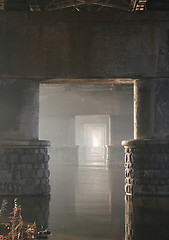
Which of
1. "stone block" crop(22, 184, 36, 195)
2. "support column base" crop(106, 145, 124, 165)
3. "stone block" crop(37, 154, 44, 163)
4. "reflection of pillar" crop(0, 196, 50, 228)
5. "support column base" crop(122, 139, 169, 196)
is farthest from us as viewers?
"support column base" crop(106, 145, 124, 165)

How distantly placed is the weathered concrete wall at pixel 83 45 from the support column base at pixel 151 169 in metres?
1.74

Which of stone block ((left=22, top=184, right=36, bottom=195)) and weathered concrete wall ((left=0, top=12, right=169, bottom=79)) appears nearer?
stone block ((left=22, top=184, right=36, bottom=195))

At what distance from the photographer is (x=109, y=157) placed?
20047 millimetres

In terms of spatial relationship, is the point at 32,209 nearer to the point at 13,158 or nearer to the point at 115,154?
the point at 13,158

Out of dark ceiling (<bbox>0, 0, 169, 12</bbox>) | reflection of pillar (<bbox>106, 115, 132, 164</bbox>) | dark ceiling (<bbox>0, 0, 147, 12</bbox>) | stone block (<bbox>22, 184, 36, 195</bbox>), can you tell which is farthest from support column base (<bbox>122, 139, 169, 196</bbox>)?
reflection of pillar (<bbox>106, 115, 132, 164</bbox>)

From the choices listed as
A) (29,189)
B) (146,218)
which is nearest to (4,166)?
(29,189)

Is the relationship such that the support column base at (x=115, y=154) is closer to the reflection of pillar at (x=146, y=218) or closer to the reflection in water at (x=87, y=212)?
the reflection in water at (x=87, y=212)

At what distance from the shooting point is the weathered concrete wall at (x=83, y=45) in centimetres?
851

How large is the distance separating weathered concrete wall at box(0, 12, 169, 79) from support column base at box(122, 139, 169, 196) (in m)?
1.74

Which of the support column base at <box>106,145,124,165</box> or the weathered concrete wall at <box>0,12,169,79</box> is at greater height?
the weathered concrete wall at <box>0,12,169,79</box>

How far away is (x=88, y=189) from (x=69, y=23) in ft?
14.5

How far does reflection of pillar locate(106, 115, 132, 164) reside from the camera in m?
19.7

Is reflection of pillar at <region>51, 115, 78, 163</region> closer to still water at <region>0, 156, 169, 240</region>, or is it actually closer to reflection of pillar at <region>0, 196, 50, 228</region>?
still water at <region>0, 156, 169, 240</region>

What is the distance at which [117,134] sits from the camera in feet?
65.3
